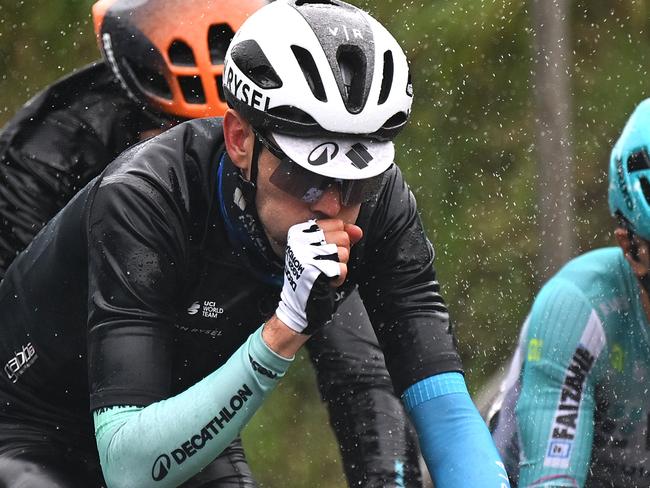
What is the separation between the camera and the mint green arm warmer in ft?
10.6

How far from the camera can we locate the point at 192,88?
5.18 meters

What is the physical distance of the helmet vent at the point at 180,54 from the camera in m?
5.26

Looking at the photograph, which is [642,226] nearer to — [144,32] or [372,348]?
[372,348]

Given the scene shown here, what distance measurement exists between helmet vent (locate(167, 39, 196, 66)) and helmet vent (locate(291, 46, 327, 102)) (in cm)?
188

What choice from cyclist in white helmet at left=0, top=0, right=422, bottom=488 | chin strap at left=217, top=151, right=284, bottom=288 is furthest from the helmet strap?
cyclist in white helmet at left=0, top=0, right=422, bottom=488

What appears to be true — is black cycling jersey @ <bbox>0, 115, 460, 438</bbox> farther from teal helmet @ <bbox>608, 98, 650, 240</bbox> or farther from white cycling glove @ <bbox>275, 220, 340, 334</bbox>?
teal helmet @ <bbox>608, 98, 650, 240</bbox>

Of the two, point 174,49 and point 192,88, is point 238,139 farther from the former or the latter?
point 174,49

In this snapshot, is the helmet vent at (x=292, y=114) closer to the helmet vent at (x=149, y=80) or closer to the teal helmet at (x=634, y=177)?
the teal helmet at (x=634, y=177)

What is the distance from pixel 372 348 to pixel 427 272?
2.00ft

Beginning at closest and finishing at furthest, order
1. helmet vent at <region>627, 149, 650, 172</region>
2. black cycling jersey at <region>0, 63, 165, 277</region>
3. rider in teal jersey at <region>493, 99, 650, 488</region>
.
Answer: rider in teal jersey at <region>493, 99, 650, 488</region> → helmet vent at <region>627, 149, 650, 172</region> → black cycling jersey at <region>0, 63, 165, 277</region>

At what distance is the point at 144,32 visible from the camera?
17.6 feet

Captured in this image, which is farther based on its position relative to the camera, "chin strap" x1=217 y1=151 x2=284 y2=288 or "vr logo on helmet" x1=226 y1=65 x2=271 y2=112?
"chin strap" x1=217 y1=151 x2=284 y2=288

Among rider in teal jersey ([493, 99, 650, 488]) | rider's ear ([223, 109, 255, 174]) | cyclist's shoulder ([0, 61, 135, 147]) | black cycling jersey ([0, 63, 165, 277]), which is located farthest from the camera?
cyclist's shoulder ([0, 61, 135, 147])

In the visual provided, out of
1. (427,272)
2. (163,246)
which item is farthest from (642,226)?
(163,246)
